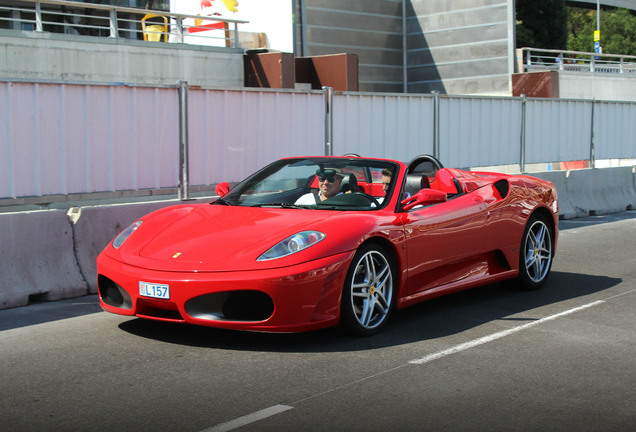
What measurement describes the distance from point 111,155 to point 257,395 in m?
5.07

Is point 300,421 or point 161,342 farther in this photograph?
point 161,342

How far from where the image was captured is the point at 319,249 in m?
5.71

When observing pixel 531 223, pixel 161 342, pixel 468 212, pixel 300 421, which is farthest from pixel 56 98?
pixel 300 421

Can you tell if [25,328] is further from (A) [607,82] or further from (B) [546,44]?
(B) [546,44]

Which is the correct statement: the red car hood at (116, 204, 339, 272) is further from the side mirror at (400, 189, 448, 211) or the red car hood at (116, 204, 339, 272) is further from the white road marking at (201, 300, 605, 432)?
the white road marking at (201, 300, 605, 432)

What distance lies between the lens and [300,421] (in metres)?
4.30

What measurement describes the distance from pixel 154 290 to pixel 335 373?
1320 millimetres

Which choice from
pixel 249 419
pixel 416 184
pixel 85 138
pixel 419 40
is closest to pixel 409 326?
pixel 416 184

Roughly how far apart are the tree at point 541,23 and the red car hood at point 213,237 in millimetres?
46447

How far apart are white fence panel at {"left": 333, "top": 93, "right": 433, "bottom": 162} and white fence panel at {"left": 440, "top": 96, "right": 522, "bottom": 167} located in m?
0.43

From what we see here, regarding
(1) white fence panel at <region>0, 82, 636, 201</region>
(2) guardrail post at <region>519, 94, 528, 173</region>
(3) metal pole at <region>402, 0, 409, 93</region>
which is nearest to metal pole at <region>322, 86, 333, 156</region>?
(1) white fence panel at <region>0, 82, 636, 201</region>

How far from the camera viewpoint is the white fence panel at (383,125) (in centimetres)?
1245

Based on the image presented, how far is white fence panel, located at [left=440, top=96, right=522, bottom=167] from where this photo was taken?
1410cm

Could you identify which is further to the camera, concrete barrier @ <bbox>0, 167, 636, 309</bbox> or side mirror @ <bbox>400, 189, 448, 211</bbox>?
concrete barrier @ <bbox>0, 167, 636, 309</bbox>
